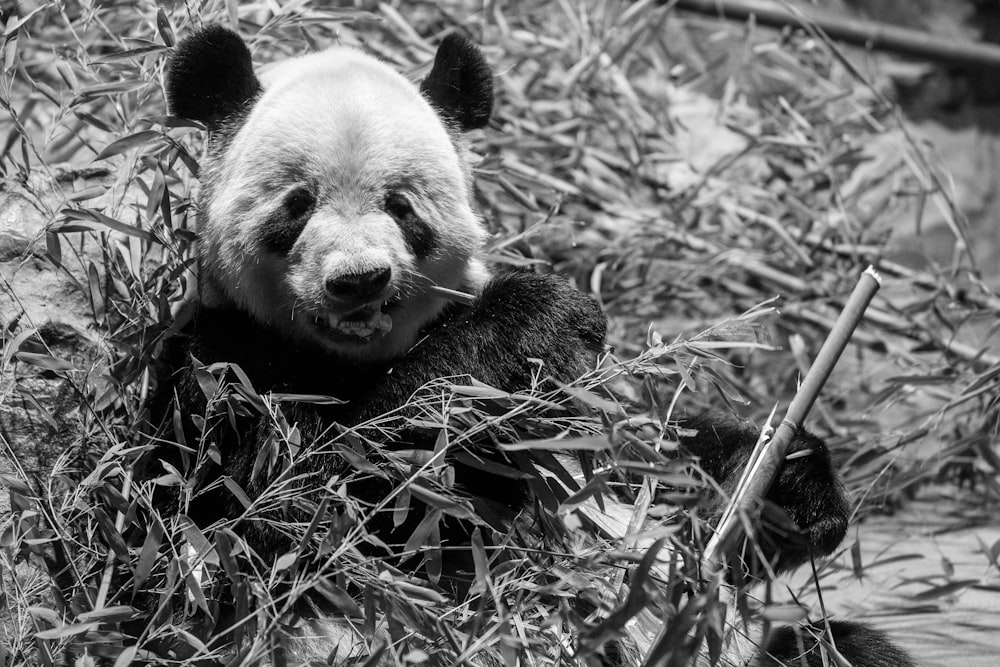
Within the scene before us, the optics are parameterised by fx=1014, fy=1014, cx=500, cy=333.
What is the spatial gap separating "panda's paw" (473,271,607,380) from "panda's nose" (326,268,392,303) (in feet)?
1.27

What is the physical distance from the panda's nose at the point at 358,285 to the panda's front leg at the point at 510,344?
0.27 meters

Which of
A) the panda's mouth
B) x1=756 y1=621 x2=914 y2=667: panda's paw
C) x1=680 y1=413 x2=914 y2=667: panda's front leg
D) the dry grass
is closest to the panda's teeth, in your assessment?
the panda's mouth

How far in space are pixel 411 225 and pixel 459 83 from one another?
1.98ft

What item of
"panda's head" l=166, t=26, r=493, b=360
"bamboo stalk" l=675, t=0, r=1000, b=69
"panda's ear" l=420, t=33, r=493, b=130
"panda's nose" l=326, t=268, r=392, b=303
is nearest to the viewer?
"panda's nose" l=326, t=268, r=392, b=303

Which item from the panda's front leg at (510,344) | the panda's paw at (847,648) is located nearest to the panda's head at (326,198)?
the panda's front leg at (510,344)

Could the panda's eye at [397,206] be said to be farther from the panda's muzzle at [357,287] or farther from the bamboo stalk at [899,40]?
the bamboo stalk at [899,40]

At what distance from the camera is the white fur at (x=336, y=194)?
2527mm

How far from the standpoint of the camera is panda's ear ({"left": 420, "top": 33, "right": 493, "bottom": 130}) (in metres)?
3.01

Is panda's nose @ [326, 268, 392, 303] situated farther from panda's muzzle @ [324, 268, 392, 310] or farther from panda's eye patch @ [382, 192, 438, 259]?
panda's eye patch @ [382, 192, 438, 259]

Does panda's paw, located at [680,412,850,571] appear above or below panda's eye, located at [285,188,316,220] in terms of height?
below

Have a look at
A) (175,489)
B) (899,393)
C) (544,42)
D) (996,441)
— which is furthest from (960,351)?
(175,489)

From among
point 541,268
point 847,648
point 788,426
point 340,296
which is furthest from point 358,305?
point 541,268

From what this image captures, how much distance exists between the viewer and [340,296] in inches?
96.0

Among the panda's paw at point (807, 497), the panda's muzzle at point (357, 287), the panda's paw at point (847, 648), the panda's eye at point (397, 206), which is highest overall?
the panda's eye at point (397, 206)
